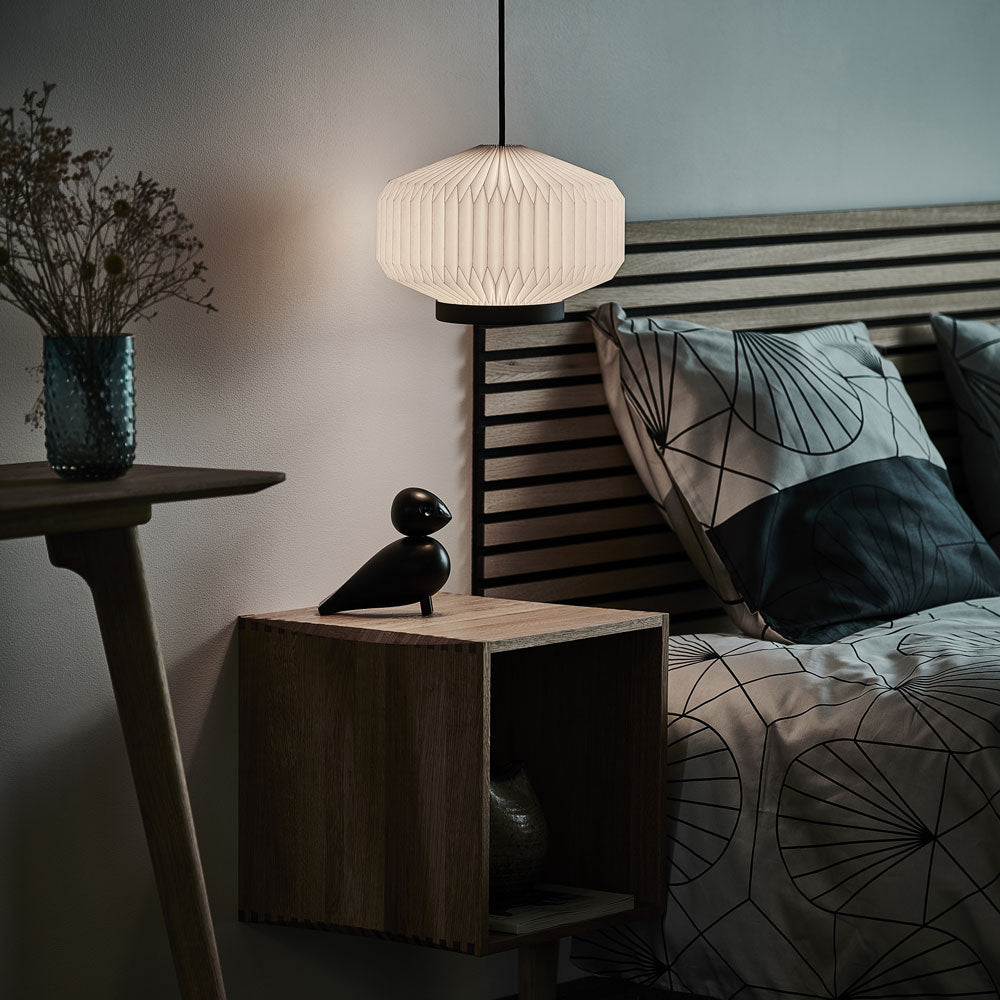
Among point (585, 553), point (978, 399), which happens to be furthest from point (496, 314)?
point (978, 399)

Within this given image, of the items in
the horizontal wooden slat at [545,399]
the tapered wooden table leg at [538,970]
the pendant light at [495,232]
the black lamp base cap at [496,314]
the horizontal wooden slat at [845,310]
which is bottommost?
the tapered wooden table leg at [538,970]

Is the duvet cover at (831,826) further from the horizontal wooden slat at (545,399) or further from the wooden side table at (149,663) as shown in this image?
the wooden side table at (149,663)

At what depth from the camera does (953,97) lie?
2.86 meters

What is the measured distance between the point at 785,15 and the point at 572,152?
1.75ft

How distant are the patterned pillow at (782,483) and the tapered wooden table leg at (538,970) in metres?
0.55

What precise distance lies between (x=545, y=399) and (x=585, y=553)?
26 cm

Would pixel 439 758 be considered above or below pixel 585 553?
below

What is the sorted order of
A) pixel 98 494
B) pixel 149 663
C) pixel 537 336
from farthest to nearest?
1. pixel 537 336
2. pixel 149 663
3. pixel 98 494

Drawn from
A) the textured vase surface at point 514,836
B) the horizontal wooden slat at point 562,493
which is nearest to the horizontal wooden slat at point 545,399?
the horizontal wooden slat at point 562,493

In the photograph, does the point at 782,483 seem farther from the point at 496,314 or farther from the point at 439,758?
the point at 439,758

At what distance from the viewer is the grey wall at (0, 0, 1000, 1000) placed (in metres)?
1.88

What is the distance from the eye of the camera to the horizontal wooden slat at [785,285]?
2.42 metres

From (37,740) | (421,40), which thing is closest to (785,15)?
(421,40)

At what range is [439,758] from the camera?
185cm
